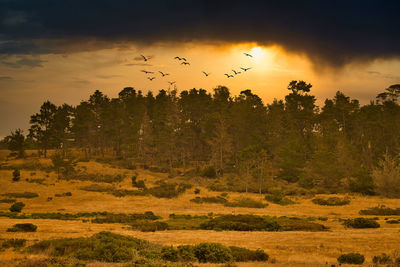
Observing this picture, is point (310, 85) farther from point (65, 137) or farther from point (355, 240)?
point (355, 240)

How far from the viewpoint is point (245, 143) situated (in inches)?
3383

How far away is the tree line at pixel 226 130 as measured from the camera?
7550 cm

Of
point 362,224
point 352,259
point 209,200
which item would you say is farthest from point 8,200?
point 352,259

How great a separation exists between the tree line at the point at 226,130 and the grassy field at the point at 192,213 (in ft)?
31.9

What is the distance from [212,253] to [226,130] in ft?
224

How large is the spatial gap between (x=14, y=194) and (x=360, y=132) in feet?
249

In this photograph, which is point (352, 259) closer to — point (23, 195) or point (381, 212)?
point (381, 212)

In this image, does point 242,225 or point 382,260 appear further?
point 242,225

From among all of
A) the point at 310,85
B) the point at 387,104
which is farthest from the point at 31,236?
the point at 387,104

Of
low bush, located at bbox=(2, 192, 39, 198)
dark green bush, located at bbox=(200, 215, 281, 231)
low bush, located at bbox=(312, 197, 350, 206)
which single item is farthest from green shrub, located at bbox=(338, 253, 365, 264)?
low bush, located at bbox=(2, 192, 39, 198)

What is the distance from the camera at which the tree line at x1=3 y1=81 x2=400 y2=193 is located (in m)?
75.5

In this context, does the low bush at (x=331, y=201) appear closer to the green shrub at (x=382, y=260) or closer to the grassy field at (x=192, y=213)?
the grassy field at (x=192, y=213)

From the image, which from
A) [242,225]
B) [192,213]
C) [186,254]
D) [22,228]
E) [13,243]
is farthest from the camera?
[192,213]

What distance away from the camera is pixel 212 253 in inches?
738
